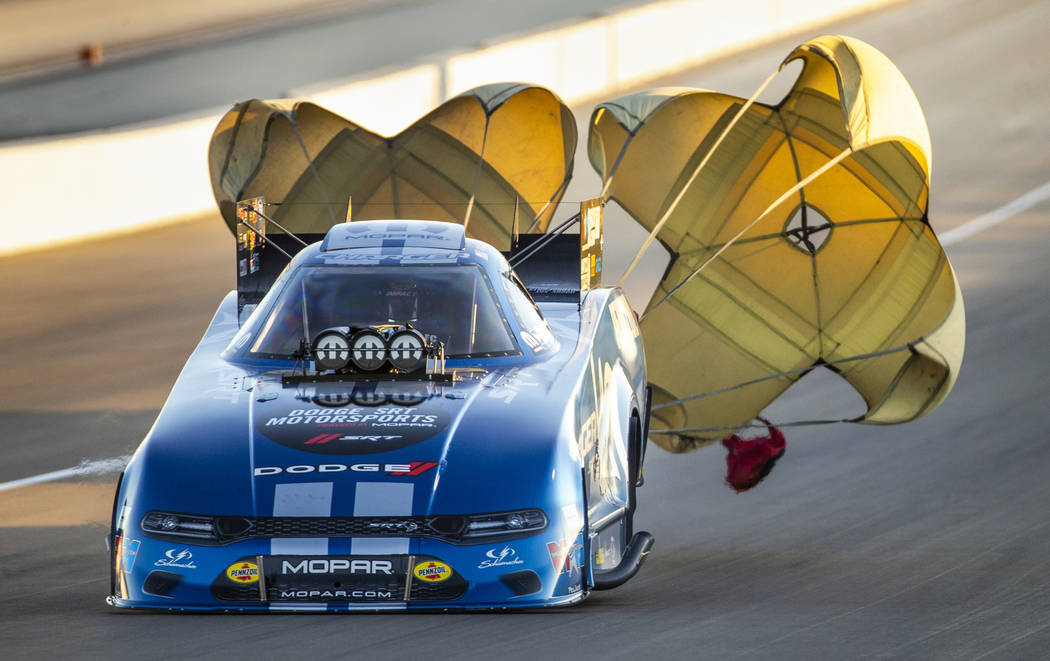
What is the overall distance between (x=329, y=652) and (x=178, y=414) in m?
1.80

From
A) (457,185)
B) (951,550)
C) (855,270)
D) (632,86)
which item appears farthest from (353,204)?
(632,86)

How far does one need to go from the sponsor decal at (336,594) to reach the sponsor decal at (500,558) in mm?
377

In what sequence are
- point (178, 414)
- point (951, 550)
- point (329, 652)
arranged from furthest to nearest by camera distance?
point (951, 550)
point (178, 414)
point (329, 652)

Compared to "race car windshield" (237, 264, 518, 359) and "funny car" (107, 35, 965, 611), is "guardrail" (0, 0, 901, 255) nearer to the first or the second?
"funny car" (107, 35, 965, 611)

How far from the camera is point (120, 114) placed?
97.9ft

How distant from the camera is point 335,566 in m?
6.61

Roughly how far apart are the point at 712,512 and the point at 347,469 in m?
4.39

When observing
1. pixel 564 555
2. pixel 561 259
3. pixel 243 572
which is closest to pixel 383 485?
pixel 243 572

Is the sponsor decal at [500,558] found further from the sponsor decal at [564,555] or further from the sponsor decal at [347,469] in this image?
the sponsor decal at [347,469]

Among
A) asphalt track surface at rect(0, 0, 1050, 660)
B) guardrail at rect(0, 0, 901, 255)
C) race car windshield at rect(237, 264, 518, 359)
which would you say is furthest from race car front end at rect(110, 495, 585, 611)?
guardrail at rect(0, 0, 901, 255)

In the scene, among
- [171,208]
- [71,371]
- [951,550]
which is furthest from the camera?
[171,208]

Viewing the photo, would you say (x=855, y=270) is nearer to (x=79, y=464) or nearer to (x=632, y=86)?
(x=79, y=464)

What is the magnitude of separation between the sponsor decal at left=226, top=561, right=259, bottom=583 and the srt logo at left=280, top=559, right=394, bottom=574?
10 cm

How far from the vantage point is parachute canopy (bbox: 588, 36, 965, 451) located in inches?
450
